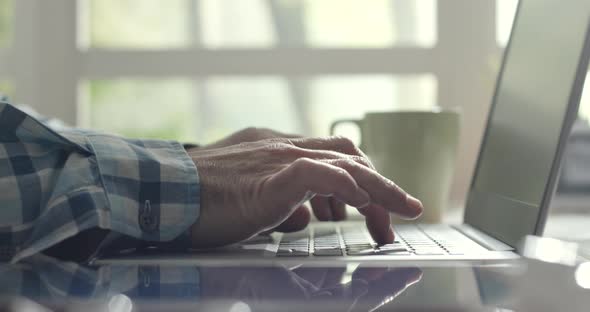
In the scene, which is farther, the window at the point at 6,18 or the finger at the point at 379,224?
the window at the point at 6,18

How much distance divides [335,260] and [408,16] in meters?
1.63

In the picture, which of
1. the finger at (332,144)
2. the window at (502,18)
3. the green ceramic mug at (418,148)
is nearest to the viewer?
A: the finger at (332,144)

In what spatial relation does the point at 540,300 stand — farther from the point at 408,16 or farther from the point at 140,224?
the point at 408,16

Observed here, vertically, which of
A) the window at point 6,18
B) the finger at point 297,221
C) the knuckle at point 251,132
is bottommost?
the finger at point 297,221

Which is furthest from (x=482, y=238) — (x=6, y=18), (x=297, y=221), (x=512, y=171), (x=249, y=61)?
(x=6, y=18)

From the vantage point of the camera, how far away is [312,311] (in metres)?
0.30

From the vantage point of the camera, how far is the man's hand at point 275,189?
47 centimetres

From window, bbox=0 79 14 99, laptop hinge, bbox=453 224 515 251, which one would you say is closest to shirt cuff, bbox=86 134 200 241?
laptop hinge, bbox=453 224 515 251

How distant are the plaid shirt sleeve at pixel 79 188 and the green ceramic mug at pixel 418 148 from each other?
1.05 ft

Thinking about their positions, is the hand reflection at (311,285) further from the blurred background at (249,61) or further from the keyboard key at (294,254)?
the blurred background at (249,61)

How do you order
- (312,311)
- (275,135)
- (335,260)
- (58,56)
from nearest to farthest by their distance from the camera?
(312,311), (335,260), (275,135), (58,56)

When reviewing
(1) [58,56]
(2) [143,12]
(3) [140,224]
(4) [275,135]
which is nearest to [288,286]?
(3) [140,224]

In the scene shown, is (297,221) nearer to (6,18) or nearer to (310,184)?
(310,184)

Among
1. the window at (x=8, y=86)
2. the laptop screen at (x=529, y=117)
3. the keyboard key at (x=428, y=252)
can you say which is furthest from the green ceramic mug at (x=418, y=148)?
the window at (x=8, y=86)
